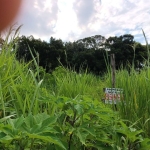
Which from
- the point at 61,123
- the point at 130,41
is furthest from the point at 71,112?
the point at 130,41

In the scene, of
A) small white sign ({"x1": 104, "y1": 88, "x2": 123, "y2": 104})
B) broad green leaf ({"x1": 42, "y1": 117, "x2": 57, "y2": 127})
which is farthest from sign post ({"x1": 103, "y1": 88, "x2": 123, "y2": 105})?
broad green leaf ({"x1": 42, "y1": 117, "x2": 57, "y2": 127})

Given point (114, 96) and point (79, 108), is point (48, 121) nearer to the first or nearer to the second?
point (79, 108)

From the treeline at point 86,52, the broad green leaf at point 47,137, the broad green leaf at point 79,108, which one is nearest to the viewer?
the broad green leaf at point 47,137

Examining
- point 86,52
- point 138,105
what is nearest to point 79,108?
point 138,105

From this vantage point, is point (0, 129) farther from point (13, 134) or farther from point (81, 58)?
point (81, 58)

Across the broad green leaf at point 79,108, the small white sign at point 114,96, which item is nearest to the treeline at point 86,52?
the small white sign at point 114,96

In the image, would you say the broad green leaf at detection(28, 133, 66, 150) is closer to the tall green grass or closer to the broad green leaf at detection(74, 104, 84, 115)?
the broad green leaf at detection(74, 104, 84, 115)

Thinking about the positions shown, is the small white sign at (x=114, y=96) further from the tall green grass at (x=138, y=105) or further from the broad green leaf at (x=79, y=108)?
the broad green leaf at (x=79, y=108)

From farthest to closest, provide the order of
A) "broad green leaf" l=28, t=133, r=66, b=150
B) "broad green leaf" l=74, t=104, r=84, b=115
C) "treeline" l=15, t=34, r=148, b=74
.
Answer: "treeline" l=15, t=34, r=148, b=74, "broad green leaf" l=74, t=104, r=84, b=115, "broad green leaf" l=28, t=133, r=66, b=150

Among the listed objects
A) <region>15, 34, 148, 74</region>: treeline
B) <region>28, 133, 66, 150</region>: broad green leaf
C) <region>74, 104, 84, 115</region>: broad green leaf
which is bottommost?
<region>28, 133, 66, 150</region>: broad green leaf

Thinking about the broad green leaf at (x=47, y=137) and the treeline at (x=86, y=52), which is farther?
the treeline at (x=86, y=52)

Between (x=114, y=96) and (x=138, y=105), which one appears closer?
(x=138, y=105)

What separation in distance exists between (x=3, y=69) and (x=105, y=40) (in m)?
23.0

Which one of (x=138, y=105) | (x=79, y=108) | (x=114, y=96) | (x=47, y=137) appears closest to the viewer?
(x=47, y=137)
